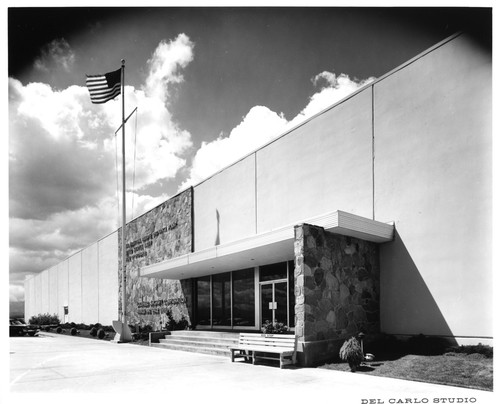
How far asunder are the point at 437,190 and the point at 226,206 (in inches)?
451

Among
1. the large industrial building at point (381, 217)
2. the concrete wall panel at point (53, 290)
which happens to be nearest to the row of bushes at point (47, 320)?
the concrete wall panel at point (53, 290)

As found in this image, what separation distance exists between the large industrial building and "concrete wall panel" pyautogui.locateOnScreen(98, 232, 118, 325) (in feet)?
53.4

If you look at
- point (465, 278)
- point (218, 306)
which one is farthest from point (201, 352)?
point (465, 278)

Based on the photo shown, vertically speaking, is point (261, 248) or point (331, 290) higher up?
point (261, 248)

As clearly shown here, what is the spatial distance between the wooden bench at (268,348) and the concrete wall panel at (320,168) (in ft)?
16.8

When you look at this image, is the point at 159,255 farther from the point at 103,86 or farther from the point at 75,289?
the point at 75,289

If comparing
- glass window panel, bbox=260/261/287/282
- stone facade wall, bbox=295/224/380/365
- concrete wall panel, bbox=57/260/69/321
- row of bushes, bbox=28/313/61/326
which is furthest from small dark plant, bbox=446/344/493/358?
row of bushes, bbox=28/313/61/326

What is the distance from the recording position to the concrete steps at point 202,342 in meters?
16.4

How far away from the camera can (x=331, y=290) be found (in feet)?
44.7

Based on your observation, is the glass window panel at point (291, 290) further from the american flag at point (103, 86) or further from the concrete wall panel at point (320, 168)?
the american flag at point (103, 86)

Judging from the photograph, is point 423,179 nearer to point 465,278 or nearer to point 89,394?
point 465,278

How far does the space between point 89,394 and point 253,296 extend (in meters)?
11.3

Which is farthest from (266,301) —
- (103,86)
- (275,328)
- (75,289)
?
(75,289)

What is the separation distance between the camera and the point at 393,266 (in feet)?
48.5
